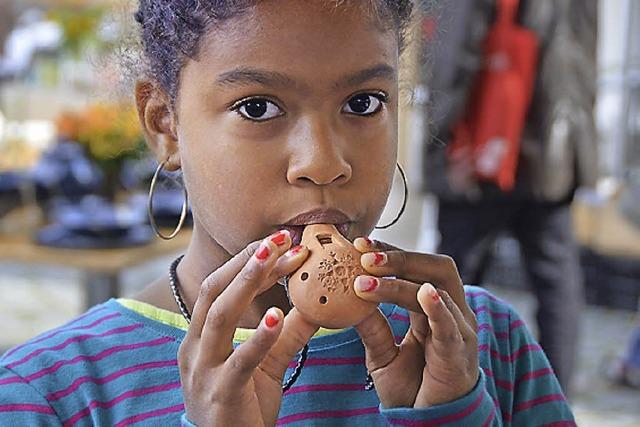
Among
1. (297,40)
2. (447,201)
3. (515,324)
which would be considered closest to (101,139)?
(447,201)

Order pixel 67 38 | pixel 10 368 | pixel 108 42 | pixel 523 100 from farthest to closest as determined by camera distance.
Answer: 1. pixel 67 38
2. pixel 523 100
3. pixel 108 42
4. pixel 10 368

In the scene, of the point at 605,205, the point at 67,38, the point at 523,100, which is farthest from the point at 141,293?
the point at 605,205

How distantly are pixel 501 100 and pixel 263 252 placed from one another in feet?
5.75

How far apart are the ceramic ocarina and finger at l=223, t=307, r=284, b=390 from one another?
4 cm

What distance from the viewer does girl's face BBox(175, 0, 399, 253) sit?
0.78m

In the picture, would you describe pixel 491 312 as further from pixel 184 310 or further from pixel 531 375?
pixel 184 310

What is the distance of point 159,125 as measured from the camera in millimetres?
941

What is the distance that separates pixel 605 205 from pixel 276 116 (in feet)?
10.6

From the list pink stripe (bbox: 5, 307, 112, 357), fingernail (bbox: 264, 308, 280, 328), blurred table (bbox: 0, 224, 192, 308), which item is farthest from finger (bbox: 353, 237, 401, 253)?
blurred table (bbox: 0, 224, 192, 308)

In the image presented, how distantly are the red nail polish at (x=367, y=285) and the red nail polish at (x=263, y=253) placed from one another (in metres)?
0.08

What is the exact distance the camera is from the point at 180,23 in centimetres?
86

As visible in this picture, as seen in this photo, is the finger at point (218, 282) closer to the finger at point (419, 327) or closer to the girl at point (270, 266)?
the girl at point (270, 266)

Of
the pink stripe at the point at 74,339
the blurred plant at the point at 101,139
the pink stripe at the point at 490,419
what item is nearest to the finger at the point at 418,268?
the pink stripe at the point at 490,419

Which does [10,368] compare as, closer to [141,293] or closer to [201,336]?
[141,293]
